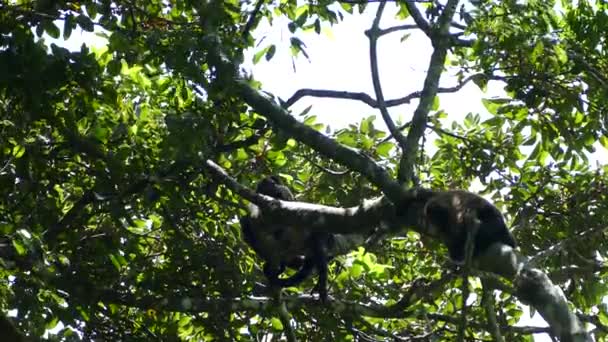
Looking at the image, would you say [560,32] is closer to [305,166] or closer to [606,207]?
[606,207]

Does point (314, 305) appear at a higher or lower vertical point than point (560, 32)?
lower

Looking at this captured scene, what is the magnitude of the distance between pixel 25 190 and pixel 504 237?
2.81m

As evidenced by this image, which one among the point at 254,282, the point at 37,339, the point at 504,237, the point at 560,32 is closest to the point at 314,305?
the point at 254,282

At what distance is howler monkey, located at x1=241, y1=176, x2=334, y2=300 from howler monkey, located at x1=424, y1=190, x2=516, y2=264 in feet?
3.30

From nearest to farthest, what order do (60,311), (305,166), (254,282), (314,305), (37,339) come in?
1. (37,339)
2. (60,311)
3. (314,305)
4. (254,282)
5. (305,166)

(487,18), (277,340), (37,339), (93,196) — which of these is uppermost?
(487,18)

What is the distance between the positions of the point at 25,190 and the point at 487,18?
290cm

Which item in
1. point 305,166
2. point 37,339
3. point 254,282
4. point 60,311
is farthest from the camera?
point 305,166

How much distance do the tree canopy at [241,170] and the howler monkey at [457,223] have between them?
134 millimetres

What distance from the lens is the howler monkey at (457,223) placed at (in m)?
4.89

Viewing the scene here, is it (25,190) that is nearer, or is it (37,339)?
(37,339)

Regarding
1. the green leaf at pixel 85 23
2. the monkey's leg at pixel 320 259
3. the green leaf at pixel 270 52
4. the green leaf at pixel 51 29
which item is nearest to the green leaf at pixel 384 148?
the monkey's leg at pixel 320 259

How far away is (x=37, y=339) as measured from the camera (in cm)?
491

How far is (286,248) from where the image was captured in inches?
247
